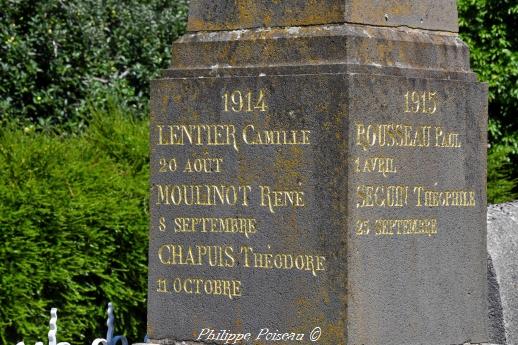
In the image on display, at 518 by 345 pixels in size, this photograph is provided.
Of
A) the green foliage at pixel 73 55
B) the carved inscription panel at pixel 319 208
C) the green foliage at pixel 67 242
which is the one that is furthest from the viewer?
the green foliage at pixel 73 55

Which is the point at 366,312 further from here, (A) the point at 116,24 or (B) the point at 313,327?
(A) the point at 116,24

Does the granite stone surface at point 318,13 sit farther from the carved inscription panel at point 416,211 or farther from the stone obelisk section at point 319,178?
the carved inscription panel at point 416,211

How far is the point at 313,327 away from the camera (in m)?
6.50

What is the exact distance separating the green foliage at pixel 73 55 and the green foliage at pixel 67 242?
2.10 meters

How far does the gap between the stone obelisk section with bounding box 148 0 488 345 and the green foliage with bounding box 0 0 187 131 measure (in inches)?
225

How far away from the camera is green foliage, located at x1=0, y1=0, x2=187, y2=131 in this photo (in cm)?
1270

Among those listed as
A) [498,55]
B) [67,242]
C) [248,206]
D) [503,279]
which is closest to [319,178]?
[248,206]

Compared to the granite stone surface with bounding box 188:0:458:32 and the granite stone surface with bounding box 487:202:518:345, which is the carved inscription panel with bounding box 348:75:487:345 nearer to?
the granite stone surface with bounding box 188:0:458:32

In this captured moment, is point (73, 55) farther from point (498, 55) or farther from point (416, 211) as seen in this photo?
point (416, 211)

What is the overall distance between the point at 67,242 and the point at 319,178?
3.32 metres

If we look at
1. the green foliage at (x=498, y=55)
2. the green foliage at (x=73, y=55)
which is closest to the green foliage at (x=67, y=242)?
the green foliage at (x=73, y=55)

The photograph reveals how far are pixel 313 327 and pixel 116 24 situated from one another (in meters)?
7.71

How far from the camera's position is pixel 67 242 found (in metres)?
9.41

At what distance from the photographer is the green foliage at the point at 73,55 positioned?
12703 millimetres
